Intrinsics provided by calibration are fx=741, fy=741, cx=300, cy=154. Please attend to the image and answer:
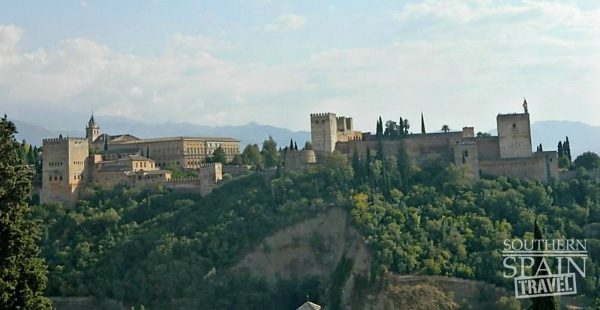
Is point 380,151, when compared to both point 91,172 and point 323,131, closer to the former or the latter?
point 323,131

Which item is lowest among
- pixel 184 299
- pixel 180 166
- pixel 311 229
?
pixel 184 299

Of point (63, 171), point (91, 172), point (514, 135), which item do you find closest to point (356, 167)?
point (514, 135)

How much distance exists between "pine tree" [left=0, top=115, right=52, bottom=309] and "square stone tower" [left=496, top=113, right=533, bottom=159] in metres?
35.8

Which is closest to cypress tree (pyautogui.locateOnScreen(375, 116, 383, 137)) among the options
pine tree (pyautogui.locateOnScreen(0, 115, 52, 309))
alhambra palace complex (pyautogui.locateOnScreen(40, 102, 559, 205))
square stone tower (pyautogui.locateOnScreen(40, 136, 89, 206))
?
alhambra palace complex (pyautogui.locateOnScreen(40, 102, 559, 205))

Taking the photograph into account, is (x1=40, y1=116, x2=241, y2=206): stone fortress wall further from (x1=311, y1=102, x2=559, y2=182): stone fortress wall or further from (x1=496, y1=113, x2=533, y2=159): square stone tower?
(x1=496, y1=113, x2=533, y2=159): square stone tower

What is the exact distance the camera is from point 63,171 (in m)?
52.1

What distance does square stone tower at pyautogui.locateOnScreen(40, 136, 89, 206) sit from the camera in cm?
5166

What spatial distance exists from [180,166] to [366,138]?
51.5ft

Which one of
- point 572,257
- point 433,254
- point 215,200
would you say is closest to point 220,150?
point 215,200

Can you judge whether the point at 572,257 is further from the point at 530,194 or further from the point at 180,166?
the point at 180,166

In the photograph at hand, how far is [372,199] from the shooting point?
45.3 meters

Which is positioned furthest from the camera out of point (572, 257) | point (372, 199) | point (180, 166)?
point (180, 166)

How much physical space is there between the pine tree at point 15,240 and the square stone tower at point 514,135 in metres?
35.8

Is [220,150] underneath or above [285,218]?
above
